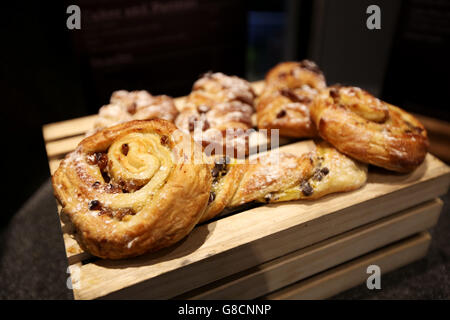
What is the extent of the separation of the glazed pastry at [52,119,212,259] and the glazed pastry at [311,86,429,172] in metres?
0.82

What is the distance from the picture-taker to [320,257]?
213 cm

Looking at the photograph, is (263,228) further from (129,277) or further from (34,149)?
(34,149)

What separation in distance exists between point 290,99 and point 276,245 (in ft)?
3.67

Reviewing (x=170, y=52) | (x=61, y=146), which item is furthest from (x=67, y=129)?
(x=170, y=52)

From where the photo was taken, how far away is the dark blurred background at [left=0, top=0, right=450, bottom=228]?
2881mm

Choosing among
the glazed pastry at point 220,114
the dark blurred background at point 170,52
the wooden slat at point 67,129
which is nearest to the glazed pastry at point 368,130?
the glazed pastry at point 220,114

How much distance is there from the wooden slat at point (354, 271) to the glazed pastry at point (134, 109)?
1361mm

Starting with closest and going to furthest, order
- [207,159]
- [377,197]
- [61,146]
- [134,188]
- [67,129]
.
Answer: [134,188], [207,159], [377,197], [61,146], [67,129]

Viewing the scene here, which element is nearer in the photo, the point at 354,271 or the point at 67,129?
the point at 354,271

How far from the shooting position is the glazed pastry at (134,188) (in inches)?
63.7

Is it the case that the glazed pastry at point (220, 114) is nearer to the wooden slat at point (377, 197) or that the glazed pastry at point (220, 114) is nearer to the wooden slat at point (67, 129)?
the wooden slat at point (377, 197)

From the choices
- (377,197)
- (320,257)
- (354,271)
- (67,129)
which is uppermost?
(67,129)

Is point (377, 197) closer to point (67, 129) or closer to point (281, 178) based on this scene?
point (281, 178)
